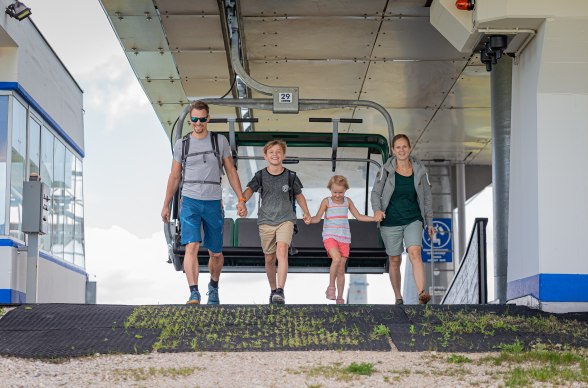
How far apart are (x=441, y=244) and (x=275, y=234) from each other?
59.7 ft

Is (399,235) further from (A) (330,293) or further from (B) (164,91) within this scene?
(B) (164,91)

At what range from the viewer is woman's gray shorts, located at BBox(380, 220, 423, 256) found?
14047 millimetres

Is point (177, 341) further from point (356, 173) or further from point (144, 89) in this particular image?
point (144, 89)

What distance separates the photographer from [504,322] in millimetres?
11742

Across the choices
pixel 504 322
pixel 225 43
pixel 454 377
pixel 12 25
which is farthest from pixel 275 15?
pixel 454 377

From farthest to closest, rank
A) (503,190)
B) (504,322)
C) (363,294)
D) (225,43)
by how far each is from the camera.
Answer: (363,294), (225,43), (503,190), (504,322)

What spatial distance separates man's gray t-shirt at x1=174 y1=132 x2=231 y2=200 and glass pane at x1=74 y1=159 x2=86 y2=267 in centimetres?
1265

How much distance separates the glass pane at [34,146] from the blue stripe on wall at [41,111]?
28 centimetres

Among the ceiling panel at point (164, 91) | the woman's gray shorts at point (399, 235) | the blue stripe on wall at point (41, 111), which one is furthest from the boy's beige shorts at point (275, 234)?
the ceiling panel at point (164, 91)

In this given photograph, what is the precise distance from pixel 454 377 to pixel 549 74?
5623 mm

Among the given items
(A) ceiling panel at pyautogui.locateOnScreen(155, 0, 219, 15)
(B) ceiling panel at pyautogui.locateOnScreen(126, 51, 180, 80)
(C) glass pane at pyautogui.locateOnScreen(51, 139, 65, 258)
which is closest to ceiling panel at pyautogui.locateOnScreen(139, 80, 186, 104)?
(B) ceiling panel at pyautogui.locateOnScreen(126, 51, 180, 80)

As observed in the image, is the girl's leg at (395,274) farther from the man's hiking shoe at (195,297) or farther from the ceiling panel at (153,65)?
the ceiling panel at (153,65)

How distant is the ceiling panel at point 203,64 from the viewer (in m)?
20.8

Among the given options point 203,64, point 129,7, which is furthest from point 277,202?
point 203,64
